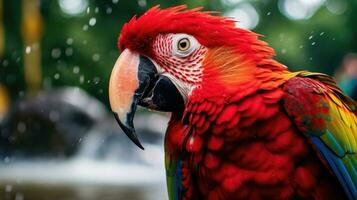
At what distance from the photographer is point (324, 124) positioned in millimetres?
1922

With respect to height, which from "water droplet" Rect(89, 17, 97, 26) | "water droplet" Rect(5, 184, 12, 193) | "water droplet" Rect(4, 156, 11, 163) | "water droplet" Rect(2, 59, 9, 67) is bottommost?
"water droplet" Rect(2, 59, 9, 67)

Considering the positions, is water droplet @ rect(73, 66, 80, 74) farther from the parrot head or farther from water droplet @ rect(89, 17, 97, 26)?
the parrot head

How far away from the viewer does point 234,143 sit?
1.93 m

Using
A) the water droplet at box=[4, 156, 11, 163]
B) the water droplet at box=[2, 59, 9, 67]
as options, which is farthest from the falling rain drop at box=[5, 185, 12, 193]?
the water droplet at box=[2, 59, 9, 67]

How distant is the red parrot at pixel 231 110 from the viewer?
6.23 ft

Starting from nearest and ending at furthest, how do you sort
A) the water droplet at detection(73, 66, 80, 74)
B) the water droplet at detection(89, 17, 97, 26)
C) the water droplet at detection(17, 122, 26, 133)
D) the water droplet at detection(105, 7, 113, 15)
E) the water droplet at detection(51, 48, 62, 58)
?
the water droplet at detection(17, 122, 26, 133) < the water droplet at detection(73, 66, 80, 74) < the water droplet at detection(51, 48, 62, 58) < the water droplet at detection(89, 17, 97, 26) < the water droplet at detection(105, 7, 113, 15)

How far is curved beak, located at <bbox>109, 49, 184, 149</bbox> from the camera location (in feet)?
6.53

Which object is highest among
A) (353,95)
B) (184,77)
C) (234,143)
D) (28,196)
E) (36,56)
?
(184,77)

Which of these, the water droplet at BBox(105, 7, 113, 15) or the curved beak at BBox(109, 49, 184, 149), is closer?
the curved beak at BBox(109, 49, 184, 149)

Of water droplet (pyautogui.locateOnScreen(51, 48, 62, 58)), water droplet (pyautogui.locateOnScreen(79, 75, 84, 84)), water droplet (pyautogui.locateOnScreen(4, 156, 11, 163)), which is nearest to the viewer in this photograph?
water droplet (pyautogui.locateOnScreen(4, 156, 11, 163))

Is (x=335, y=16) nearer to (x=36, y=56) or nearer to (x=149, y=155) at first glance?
(x=36, y=56)

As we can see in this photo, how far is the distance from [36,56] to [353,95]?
11.9 m

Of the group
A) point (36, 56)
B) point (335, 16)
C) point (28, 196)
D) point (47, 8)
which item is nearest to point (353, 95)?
point (28, 196)

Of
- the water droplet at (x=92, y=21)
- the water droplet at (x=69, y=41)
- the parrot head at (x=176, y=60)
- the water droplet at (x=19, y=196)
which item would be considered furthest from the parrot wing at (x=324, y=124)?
the water droplet at (x=92, y=21)
